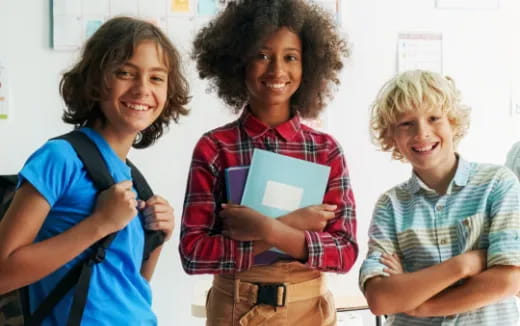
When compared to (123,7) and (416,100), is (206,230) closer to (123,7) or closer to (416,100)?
(416,100)

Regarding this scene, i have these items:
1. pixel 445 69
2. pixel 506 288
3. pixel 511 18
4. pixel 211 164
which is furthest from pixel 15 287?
pixel 511 18

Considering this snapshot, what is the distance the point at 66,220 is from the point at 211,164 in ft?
1.23

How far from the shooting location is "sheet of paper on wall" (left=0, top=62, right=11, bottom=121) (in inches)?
99.8

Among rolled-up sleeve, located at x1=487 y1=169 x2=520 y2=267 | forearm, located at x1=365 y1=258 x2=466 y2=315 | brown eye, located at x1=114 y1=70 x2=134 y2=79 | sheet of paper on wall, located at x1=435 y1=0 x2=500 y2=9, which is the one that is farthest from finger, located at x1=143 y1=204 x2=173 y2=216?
sheet of paper on wall, located at x1=435 y1=0 x2=500 y2=9

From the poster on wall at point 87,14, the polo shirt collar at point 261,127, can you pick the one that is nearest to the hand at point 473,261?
the polo shirt collar at point 261,127

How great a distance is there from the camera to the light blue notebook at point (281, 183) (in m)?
1.35

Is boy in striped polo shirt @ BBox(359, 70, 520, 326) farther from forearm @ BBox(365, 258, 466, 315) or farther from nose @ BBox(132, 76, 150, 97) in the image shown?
nose @ BBox(132, 76, 150, 97)

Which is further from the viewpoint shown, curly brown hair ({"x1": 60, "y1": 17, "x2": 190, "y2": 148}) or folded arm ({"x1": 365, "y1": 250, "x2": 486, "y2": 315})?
curly brown hair ({"x1": 60, "y1": 17, "x2": 190, "y2": 148})

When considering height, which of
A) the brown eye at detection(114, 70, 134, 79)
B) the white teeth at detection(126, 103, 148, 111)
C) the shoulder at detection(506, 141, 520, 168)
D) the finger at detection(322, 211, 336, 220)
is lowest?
the finger at detection(322, 211, 336, 220)

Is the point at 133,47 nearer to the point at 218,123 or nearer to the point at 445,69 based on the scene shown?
the point at 218,123

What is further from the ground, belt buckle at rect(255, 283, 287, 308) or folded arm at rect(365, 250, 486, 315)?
folded arm at rect(365, 250, 486, 315)

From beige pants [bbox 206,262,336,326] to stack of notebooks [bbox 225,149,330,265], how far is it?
4cm

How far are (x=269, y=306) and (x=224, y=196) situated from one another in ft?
0.95

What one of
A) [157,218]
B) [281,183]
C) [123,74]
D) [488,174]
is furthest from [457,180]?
[123,74]
